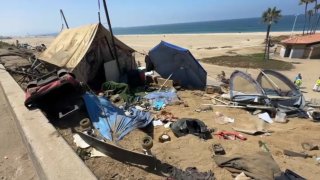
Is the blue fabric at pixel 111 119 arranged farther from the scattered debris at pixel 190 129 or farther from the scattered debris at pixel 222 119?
the scattered debris at pixel 222 119

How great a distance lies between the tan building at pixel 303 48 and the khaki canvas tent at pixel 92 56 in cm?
2655

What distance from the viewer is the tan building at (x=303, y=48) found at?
32.2 meters

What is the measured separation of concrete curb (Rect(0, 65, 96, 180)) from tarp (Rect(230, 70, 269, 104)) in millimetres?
8329

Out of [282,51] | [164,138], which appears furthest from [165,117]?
[282,51]

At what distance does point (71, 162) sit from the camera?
508 centimetres

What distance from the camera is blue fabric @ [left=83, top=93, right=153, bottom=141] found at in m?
7.51

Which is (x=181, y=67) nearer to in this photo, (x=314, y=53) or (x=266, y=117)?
(x=266, y=117)

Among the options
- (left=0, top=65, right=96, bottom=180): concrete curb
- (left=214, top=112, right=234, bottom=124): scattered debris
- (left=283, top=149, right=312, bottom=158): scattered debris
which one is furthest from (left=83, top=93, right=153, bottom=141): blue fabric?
(left=283, top=149, right=312, bottom=158): scattered debris

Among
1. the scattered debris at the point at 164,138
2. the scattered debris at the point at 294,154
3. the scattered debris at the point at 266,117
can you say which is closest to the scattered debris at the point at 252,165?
the scattered debris at the point at 294,154

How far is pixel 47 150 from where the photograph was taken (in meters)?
5.60

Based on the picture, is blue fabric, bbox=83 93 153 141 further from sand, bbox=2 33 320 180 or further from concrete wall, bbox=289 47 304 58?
concrete wall, bbox=289 47 304 58

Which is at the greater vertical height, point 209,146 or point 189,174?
point 189,174

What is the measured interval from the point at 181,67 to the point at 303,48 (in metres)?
24.8

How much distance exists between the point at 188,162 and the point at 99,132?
106 inches
